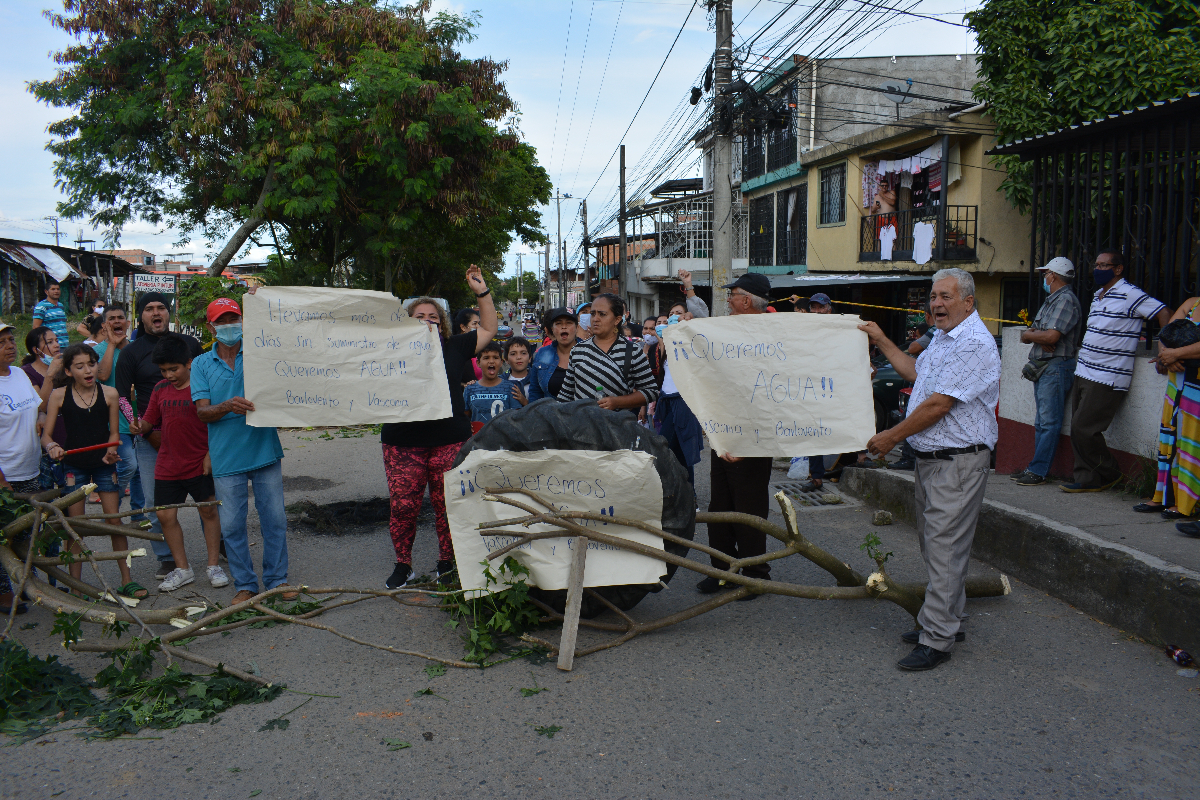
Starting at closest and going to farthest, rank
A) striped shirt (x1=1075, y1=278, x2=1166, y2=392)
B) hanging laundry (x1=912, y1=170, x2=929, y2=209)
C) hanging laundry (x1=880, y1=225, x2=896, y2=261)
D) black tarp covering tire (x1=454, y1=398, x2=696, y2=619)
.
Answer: black tarp covering tire (x1=454, y1=398, x2=696, y2=619) < striped shirt (x1=1075, y1=278, x2=1166, y2=392) < hanging laundry (x1=912, y1=170, x2=929, y2=209) < hanging laundry (x1=880, y1=225, x2=896, y2=261)

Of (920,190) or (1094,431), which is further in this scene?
(920,190)

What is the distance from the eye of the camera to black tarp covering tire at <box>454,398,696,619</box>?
4.34 metres

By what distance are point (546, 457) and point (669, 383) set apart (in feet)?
9.63

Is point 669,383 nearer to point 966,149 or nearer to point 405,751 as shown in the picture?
point 405,751

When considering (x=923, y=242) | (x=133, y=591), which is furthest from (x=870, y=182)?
(x=133, y=591)

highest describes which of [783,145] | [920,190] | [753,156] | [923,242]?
[753,156]

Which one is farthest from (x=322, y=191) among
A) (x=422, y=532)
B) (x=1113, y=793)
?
(x=1113, y=793)

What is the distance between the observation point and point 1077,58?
13.2m

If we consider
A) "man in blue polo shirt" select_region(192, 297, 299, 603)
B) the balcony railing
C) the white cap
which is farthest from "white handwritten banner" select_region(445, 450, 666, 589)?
the balcony railing

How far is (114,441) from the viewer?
576 centimetres

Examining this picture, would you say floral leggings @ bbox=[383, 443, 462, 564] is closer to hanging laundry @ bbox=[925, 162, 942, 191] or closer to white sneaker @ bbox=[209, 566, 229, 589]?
white sneaker @ bbox=[209, 566, 229, 589]

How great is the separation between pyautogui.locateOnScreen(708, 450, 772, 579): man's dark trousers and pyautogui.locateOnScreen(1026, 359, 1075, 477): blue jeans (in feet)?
10.3

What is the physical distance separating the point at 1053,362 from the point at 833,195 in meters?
18.7

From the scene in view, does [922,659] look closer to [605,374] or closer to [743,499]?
[743,499]
